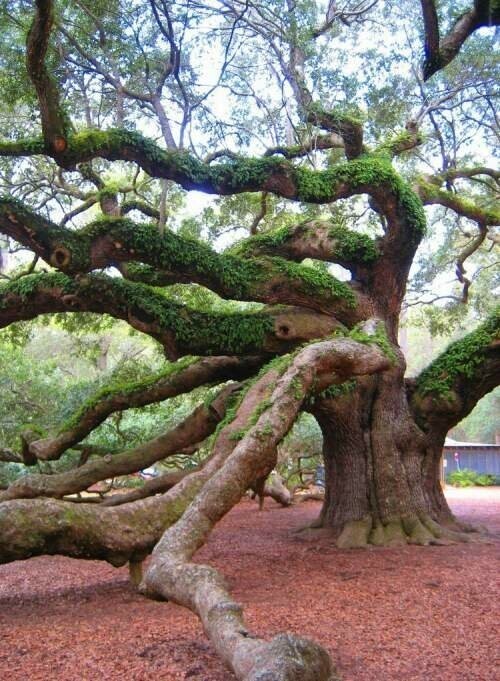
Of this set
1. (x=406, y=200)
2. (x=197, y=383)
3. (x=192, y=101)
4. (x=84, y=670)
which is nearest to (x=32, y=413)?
(x=197, y=383)

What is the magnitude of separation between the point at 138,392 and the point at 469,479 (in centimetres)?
1987

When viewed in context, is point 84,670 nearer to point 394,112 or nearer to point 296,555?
point 296,555

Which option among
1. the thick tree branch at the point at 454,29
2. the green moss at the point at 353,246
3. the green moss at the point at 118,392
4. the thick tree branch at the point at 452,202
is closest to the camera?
the thick tree branch at the point at 454,29

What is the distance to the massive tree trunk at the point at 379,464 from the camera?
8367mm

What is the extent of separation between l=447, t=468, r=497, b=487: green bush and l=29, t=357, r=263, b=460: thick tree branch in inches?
730

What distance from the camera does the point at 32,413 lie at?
13.9m

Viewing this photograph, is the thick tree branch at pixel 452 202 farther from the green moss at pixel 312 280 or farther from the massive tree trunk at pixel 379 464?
the massive tree trunk at pixel 379 464

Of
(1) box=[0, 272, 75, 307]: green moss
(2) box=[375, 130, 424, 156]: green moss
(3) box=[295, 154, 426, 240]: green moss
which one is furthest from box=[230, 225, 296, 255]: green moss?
(1) box=[0, 272, 75, 307]: green moss

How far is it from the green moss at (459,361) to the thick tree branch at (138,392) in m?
2.50

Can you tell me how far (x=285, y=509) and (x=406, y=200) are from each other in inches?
332

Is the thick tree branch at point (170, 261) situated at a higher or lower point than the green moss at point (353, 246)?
lower

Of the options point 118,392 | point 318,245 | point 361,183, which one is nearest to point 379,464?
point 318,245

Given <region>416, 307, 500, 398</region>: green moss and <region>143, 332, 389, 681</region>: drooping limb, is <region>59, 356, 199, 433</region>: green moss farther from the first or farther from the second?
<region>416, 307, 500, 398</region>: green moss

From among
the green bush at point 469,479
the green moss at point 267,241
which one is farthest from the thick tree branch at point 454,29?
the green bush at point 469,479
